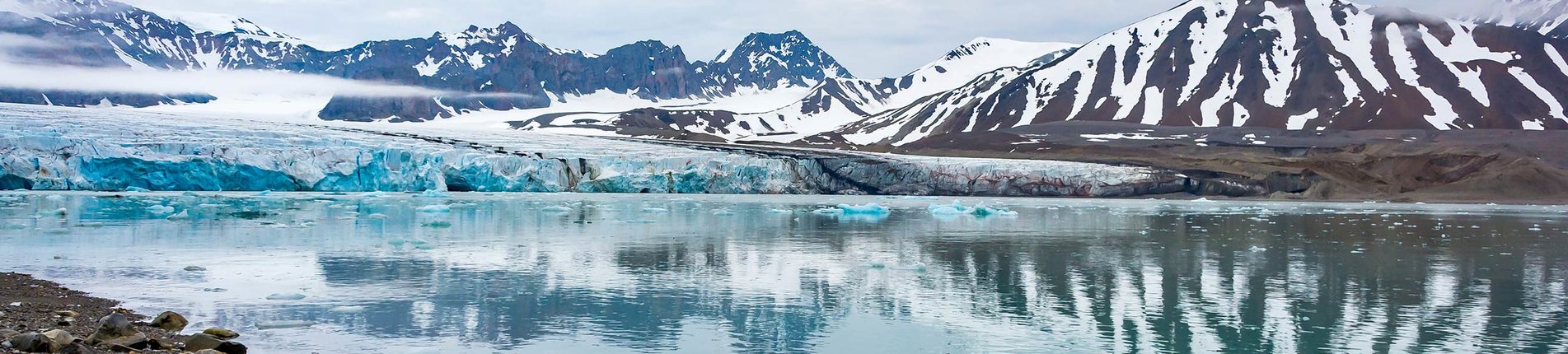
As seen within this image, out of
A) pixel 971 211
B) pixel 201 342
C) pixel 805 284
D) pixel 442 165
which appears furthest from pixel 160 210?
pixel 201 342

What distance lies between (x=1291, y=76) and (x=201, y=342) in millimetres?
126404

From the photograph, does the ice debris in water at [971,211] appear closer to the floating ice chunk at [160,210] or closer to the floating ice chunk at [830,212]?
the floating ice chunk at [830,212]

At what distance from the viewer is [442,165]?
53.2 metres

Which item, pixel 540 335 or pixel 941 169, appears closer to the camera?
pixel 540 335

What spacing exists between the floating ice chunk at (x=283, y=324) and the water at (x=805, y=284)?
47 millimetres

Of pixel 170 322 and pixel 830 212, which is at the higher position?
pixel 170 322

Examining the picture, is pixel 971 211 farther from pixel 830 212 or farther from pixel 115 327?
pixel 115 327

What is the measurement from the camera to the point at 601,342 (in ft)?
31.5

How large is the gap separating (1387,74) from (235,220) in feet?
382

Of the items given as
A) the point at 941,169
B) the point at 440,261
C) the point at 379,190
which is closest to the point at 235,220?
the point at 440,261

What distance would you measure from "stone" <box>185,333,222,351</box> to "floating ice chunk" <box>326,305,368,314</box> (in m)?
2.36

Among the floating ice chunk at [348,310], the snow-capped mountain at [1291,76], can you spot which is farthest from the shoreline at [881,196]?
the snow-capped mountain at [1291,76]

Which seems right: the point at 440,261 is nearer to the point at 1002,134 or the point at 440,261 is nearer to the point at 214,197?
the point at 214,197

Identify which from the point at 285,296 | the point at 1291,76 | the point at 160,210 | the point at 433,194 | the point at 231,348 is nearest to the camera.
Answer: the point at 231,348
